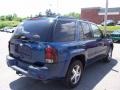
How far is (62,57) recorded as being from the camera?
4918mm

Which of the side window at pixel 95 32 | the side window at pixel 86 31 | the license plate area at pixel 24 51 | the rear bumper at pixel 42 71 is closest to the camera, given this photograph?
the rear bumper at pixel 42 71

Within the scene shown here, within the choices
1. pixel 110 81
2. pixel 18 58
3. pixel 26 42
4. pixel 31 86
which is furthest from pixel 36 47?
pixel 110 81

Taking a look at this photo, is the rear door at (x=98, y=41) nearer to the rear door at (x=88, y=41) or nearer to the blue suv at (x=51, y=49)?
A: the rear door at (x=88, y=41)

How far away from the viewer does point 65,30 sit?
17.3 feet

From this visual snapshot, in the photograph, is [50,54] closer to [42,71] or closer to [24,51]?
[42,71]

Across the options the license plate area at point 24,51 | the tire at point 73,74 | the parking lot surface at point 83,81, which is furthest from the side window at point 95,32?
the license plate area at point 24,51

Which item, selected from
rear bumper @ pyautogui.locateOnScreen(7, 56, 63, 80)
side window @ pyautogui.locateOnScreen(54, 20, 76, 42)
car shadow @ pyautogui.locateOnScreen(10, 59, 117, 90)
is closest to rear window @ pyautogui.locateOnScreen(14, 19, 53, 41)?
side window @ pyautogui.locateOnScreen(54, 20, 76, 42)

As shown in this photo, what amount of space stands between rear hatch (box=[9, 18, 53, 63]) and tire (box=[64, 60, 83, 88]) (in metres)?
0.90

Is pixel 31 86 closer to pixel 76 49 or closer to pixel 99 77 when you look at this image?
pixel 76 49

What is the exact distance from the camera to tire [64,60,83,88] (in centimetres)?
534

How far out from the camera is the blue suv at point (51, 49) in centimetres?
476

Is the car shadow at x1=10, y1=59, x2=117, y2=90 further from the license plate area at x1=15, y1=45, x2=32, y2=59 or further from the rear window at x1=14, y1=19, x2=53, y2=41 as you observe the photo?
the rear window at x1=14, y1=19, x2=53, y2=41

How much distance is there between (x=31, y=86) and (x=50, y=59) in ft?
4.04

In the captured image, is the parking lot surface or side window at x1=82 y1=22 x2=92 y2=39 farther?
side window at x1=82 y1=22 x2=92 y2=39
